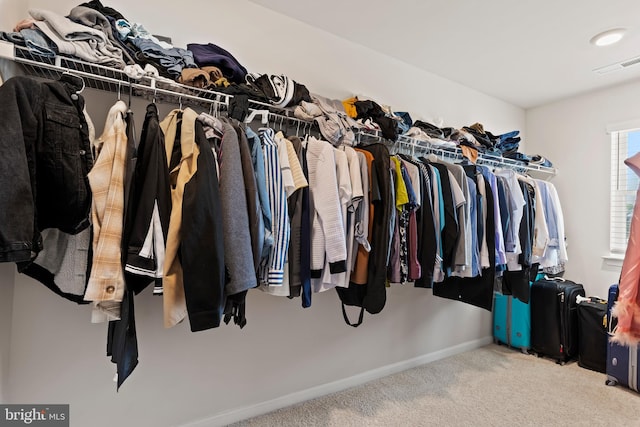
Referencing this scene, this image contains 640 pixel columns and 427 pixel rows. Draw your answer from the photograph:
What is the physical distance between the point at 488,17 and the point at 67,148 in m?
2.34

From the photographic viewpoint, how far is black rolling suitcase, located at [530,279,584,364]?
2824 millimetres

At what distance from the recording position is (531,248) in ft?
8.20

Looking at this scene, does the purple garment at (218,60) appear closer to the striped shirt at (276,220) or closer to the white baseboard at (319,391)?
the striped shirt at (276,220)

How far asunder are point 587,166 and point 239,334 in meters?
3.51

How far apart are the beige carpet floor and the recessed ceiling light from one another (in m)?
2.47

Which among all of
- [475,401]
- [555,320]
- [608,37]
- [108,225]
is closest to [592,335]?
[555,320]

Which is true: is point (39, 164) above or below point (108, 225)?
above

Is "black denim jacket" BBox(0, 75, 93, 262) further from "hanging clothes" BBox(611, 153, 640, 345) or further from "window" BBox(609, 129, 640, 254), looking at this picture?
"window" BBox(609, 129, 640, 254)

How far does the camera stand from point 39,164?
1.00 metres

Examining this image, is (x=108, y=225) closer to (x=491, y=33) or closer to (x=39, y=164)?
(x=39, y=164)

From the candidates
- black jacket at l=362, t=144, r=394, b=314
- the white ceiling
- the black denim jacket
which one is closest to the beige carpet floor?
black jacket at l=362, t=144, r=394, b=314

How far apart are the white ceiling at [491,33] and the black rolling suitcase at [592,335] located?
1972mm

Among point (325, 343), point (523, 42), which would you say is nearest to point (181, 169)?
point (325, 343)

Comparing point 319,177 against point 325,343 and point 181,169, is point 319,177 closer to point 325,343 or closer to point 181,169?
point 181,169
